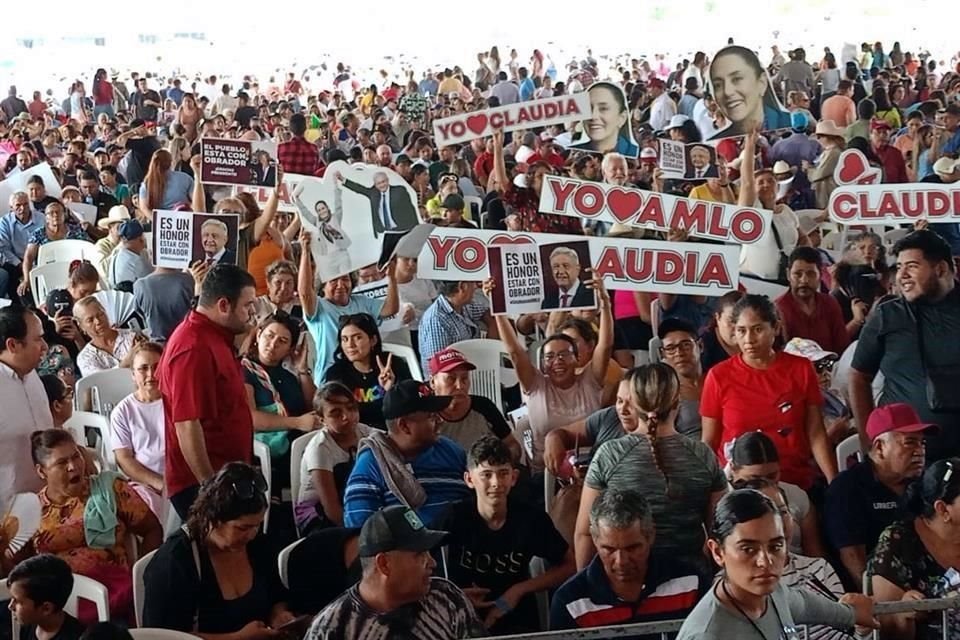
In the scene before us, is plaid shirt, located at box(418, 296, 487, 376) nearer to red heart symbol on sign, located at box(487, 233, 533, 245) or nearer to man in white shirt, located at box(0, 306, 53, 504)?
red heart symbol on sign, located at box(487, 233, 533, 245)

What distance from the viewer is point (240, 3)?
1368 inches

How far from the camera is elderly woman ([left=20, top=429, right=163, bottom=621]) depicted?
13.3 feet

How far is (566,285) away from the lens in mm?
5582

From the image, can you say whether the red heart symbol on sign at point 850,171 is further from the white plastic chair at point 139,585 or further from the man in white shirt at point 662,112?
the man in white shirt at point 662,112

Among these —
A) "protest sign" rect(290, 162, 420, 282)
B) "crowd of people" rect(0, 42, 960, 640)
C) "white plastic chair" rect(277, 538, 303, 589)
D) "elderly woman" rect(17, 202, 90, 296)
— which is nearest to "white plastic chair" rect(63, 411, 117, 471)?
"crowd of people" rect(0, 42, 960, 640)

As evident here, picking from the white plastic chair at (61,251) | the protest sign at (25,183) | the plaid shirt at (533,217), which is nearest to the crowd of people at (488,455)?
the plaid shirt at (533,217)

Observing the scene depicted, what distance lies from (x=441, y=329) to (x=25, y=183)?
5187 mm

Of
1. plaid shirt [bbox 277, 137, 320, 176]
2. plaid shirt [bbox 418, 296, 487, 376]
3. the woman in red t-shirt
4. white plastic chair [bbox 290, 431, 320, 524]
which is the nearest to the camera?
the woman in red t-shirt

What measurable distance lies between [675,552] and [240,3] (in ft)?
109

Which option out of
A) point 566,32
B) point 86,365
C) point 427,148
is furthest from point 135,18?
point 86,365

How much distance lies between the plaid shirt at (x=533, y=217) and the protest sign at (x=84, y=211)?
10.5 ft

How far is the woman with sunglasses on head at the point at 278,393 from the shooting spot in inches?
203

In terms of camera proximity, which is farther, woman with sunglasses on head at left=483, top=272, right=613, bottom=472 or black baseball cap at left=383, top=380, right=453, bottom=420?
woman with sunglasses on head at left=483, top=272, right=613, bottom=472

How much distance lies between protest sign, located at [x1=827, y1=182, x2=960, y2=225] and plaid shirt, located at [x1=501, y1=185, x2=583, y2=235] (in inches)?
77.9
